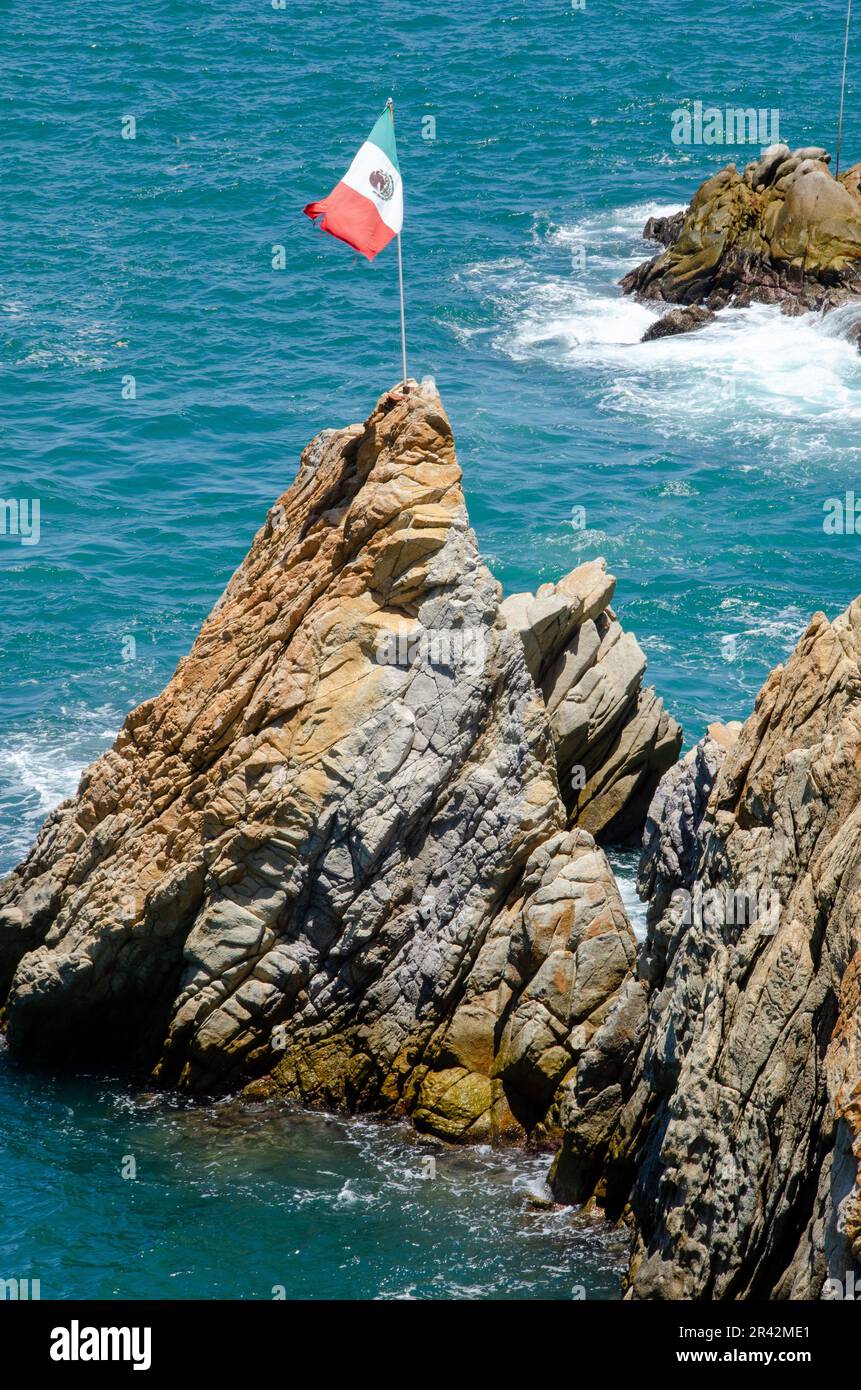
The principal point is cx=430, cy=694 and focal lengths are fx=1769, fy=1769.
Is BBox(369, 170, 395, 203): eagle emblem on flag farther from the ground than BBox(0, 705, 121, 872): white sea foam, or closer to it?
farther from the ground

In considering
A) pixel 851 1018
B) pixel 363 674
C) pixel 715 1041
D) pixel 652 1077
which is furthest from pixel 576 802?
pixel 851 1018

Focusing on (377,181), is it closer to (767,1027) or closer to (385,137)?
(385,137)

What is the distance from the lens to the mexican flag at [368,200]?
1262 inches

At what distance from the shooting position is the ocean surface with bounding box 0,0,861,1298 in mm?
29109

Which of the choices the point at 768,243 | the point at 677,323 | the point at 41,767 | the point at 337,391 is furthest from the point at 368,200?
the point at 768,243

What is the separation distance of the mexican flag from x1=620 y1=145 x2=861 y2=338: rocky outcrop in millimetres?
37897

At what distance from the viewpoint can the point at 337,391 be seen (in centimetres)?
6347

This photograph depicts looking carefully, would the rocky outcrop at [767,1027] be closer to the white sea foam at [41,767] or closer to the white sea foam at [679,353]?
the white sea foam at [41,767]

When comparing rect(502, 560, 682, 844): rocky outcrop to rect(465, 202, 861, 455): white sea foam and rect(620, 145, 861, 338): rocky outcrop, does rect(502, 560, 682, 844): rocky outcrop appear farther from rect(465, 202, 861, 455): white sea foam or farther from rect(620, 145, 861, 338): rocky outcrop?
rect(620, 145, 861, 338): rocky outcrop

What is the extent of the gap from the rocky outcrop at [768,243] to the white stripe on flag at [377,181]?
37891 mm

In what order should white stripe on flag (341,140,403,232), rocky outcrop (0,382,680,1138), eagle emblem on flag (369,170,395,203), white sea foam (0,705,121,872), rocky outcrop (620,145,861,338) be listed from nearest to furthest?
rocky outcrop (0,382,680,1138) < white stripe on flag (341,140,403,232) < eagle emblem on flag (369,170,395,203) < white sea foam (0,705,121,872) < rocky outcrop (620,145,861,338)

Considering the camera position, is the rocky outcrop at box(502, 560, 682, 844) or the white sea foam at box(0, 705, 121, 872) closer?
the rocky outcrop at box(502, 560, 682, 844)

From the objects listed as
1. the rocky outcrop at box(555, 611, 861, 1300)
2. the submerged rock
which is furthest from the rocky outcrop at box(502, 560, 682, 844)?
the submerged rock
